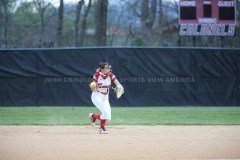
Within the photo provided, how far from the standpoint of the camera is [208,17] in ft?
72.9

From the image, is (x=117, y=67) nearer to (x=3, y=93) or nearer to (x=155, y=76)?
(x=155, y=76)

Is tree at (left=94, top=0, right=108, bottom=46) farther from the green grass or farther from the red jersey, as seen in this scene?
the red jersey

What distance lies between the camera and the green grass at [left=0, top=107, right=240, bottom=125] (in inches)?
643

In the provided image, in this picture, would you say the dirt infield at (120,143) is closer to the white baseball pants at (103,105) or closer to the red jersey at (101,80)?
the white baseball pants at (103,105)

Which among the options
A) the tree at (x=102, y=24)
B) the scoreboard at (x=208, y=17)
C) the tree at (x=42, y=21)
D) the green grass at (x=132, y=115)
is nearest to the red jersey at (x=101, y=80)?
the green grass at (x=132, y=115)

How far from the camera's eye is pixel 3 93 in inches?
845

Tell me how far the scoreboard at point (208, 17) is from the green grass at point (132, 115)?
10.8ft

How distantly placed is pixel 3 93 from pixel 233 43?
45.8 feet

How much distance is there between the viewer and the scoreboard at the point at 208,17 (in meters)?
22.2

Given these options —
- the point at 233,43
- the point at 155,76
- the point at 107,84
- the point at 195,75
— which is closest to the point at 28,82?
the point at 155,76

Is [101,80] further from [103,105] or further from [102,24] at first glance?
[102,24]

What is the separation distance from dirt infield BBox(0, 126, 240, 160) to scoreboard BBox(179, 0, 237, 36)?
26.3ft

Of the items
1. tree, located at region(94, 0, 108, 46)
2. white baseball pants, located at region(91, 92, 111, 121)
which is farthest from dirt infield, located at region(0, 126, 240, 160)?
tree, located at region(94, 0, 108, 46)

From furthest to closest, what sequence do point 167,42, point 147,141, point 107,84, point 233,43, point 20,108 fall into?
point 167,42
point 233,43
point 20,108
point 107,84
point 147,141
